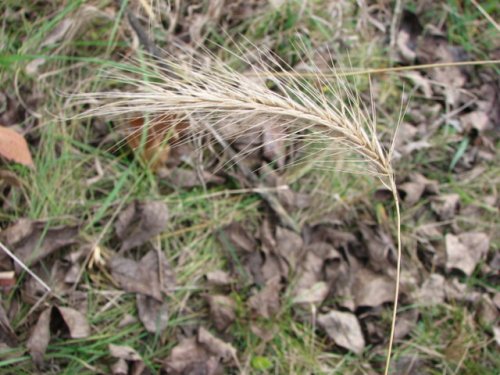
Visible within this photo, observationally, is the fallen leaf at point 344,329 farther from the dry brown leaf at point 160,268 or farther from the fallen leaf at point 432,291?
the dry brown leaf at point 160,268

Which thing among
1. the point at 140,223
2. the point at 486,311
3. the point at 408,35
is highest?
the point at 408,35

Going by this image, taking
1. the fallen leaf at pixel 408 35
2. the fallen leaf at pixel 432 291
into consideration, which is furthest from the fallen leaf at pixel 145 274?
the fallen leaf at pixel 408 35

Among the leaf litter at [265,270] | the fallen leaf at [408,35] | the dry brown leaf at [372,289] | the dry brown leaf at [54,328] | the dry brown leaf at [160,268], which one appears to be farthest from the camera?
the fallen leaf at [408,35]

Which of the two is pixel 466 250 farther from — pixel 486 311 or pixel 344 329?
pixel 344 329

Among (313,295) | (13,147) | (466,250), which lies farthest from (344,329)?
(13,147)

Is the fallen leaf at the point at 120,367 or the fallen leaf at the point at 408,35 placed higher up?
the fallen leaf at the point at 408,35

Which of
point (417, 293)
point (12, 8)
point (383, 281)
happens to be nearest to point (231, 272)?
point (383, 281)
